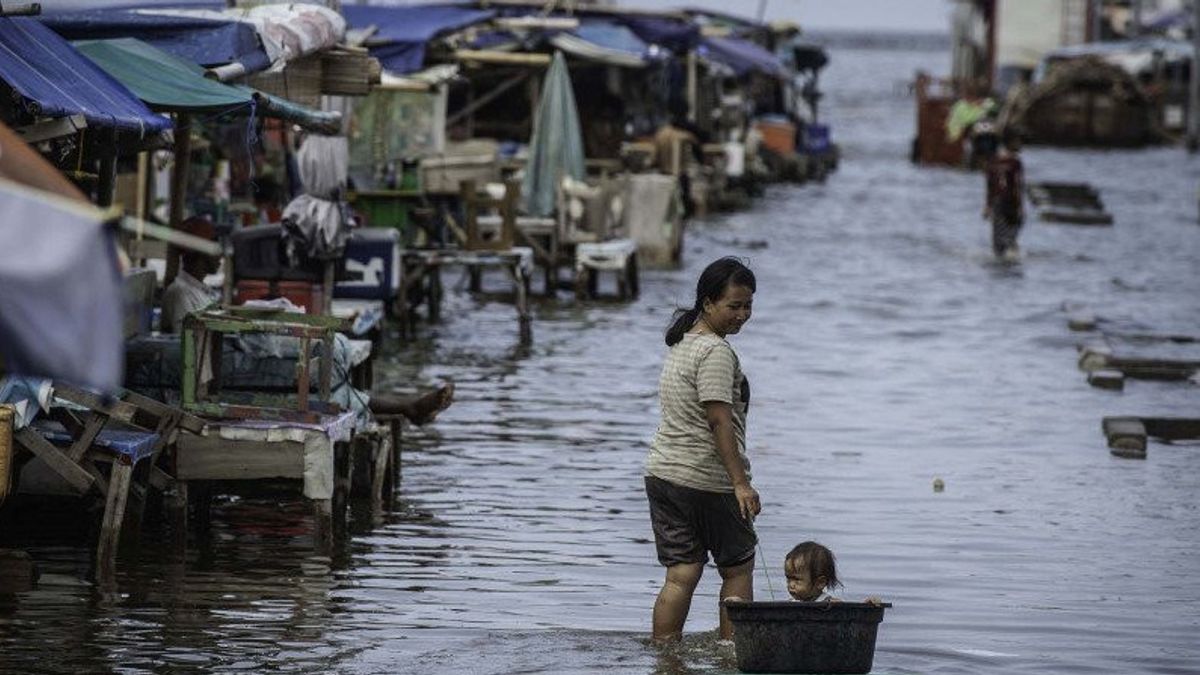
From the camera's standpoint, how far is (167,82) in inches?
463

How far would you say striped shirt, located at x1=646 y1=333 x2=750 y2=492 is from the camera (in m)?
8.46

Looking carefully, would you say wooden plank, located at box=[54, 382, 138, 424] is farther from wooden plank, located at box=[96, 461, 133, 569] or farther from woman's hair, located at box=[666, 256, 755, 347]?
woman's hair, located at box=[666, 256, 755, 347]

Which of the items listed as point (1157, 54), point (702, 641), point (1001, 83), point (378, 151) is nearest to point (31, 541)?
point (702, 641)

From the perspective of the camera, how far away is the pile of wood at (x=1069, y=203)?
3853 centimetres

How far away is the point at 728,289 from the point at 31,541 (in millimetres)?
4041

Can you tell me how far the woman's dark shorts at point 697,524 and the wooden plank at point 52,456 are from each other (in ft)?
8.48

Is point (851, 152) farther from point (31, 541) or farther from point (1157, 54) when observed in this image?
point (31, 541)

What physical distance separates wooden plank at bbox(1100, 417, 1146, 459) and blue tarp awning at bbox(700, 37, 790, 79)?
863 inches

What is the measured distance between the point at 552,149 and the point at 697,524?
16515mm

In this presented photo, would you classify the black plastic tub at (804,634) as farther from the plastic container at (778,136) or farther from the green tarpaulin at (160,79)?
the plastic container at (778,136)

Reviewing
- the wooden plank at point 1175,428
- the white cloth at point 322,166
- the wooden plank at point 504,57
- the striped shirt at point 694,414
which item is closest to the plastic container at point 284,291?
the white cloth at point 322,166

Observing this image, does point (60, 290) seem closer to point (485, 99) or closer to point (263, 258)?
point (263, 258)

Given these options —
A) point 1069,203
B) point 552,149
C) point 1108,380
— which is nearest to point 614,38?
point 552,149

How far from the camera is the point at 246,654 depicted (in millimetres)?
8867
